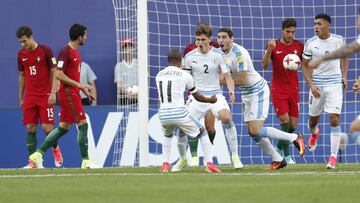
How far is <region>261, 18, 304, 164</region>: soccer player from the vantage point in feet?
65.9

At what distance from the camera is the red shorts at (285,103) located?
66.8ft

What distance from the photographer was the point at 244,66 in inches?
676

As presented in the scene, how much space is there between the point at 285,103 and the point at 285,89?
253 mm

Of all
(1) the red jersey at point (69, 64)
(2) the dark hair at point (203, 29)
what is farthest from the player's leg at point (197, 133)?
(1) the red jersey at point (69, 64)

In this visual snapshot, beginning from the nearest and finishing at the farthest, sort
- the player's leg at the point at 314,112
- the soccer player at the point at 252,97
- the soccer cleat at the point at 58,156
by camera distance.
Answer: the soccer player at the point at 252,97 < the player's leg at the point at 314,112 < the soccer cleat at the point at 58,156

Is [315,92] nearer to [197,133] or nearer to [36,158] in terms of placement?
[197,133]

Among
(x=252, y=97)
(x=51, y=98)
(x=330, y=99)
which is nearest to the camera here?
(x=252, y=97)

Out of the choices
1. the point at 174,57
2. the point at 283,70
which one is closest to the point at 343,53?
the point at 174,57

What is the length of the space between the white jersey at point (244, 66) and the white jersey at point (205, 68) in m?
0.36

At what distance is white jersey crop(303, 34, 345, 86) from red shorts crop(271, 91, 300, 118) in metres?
1.68

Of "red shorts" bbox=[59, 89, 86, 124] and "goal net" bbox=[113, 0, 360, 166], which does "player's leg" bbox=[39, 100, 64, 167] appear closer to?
"red shorts" bbox=[59, 89, 86, 124]

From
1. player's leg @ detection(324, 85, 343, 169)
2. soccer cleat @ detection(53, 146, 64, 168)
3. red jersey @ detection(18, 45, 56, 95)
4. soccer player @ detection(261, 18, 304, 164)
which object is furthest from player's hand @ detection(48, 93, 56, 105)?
player's leg @ detection(324, 85, 343, 169)

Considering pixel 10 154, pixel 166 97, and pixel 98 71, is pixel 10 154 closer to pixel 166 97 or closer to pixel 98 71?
pixel 98 71

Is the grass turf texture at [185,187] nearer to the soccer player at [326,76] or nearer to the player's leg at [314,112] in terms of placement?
the soccer player at [326,76]
